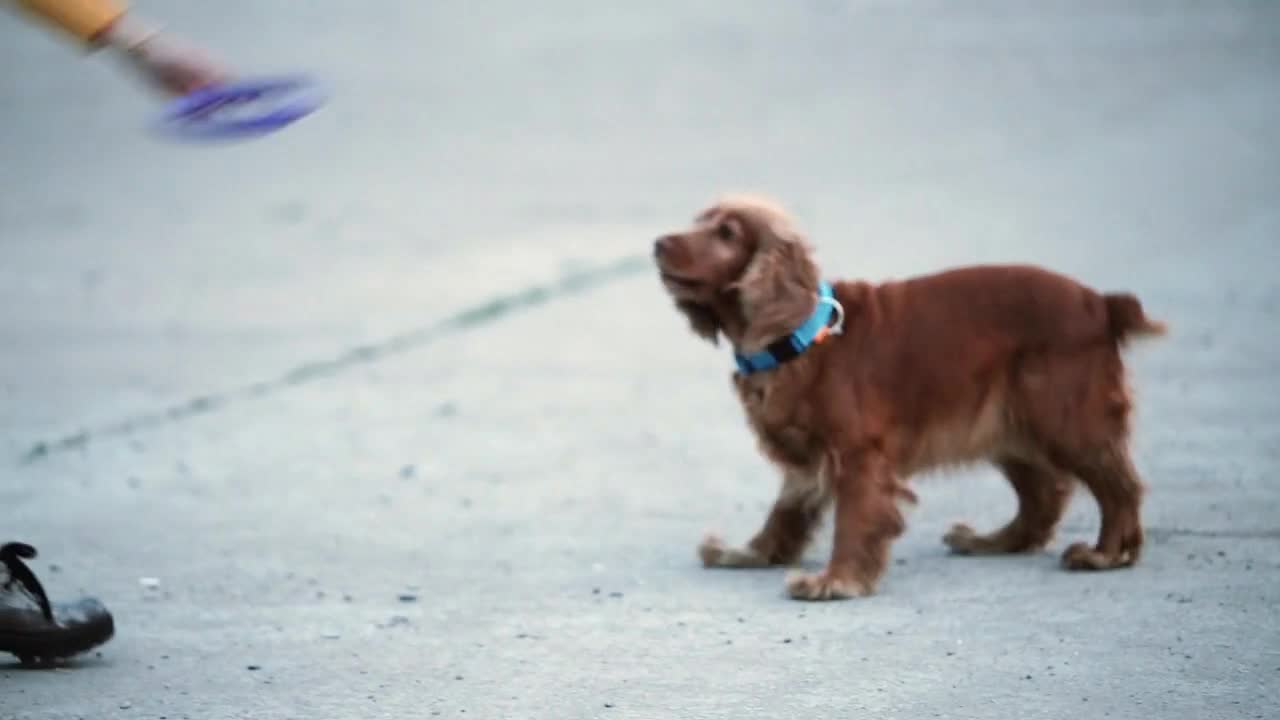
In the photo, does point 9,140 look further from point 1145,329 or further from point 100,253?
point 1145,329

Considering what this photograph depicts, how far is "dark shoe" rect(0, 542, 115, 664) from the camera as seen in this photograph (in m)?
4.11

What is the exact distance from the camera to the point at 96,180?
1198cm

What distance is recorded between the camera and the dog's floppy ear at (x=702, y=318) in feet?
17.5

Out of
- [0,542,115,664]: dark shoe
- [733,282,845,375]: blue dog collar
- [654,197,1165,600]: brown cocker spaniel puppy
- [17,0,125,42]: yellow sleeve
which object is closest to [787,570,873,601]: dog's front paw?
[654,197,1165,600]: brown cocker spaniel puppy

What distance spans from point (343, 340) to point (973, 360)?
395 cm

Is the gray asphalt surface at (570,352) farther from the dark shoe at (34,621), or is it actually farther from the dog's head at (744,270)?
the dog's head at (744,270)

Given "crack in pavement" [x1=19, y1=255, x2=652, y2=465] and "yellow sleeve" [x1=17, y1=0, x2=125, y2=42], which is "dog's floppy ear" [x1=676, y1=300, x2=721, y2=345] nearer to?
"yellow sleeve" [x1=17, y1=0, x2=125, y2=42]

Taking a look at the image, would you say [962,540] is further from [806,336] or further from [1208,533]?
[806,336]

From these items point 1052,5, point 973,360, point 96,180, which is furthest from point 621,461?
point 1052,5

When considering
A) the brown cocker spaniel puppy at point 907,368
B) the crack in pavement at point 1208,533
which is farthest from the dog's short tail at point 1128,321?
the crack in pavement at point 1208,533

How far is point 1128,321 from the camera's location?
17.0 ft

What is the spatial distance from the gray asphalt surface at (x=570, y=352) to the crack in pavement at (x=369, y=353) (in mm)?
35

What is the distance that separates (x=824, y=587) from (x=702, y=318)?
0.83 m

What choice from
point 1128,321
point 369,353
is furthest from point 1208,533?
point 369,353
